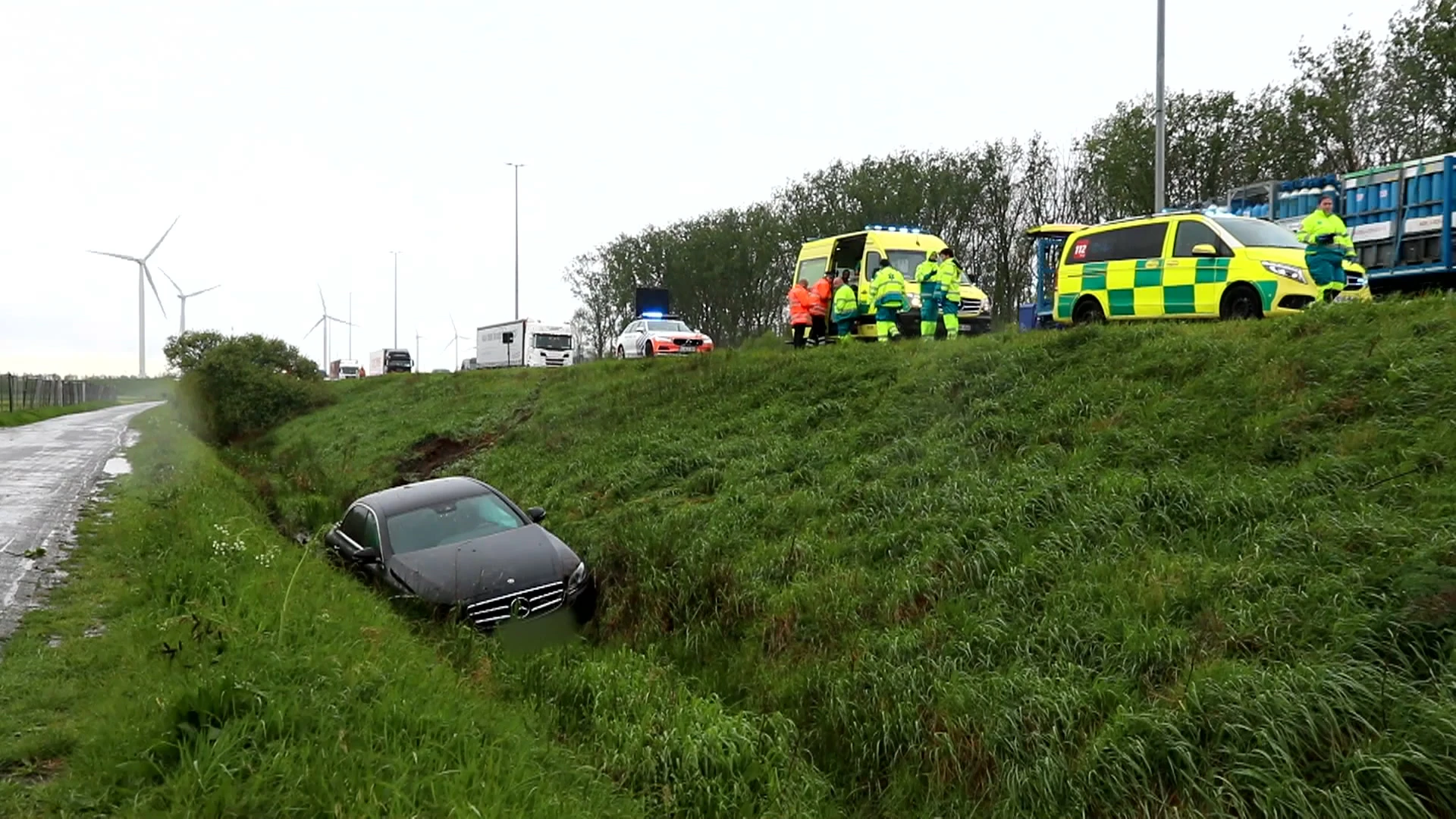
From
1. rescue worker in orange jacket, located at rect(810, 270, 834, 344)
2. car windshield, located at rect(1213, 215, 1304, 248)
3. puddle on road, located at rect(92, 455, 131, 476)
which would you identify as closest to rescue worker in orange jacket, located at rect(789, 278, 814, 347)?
rescue worker in orange jacket, located at rect(810, 270, 834, 344)

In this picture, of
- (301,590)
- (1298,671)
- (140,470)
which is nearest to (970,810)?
(1298,671)

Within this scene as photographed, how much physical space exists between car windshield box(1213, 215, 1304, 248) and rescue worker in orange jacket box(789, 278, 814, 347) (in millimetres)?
7356

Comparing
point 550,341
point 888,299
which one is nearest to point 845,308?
point 888,299

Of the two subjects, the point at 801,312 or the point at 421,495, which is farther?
the point at 801,312

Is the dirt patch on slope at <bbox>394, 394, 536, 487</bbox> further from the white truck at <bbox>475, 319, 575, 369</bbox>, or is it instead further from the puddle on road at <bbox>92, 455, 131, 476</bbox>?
the white truck at <bbox>475, 319, 575, 369</bbox>

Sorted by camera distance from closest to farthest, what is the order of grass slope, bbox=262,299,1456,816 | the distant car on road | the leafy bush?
grass slope, bbox=262,299,1456,816 → the distant car on road → the leafy bush

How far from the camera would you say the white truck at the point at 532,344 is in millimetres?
36634

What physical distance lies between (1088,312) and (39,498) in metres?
15.5

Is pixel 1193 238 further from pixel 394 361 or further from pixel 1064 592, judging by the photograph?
pixel 394 361

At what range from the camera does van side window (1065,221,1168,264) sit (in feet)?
38.9

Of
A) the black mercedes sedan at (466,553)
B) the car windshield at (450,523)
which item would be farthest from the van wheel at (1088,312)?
the car windshield at (450,523)

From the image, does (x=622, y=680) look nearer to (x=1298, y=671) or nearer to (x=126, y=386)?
(x=1298, y=671)

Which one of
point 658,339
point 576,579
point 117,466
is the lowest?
point 576,579

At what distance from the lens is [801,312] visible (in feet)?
56.1
